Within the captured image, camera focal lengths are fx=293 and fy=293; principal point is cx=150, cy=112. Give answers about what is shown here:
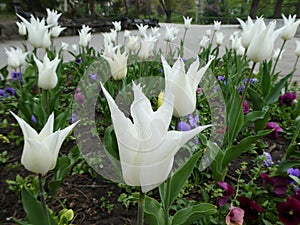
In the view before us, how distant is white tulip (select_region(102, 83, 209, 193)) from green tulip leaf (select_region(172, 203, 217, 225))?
0.38 meters

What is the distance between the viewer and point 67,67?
9.89ft

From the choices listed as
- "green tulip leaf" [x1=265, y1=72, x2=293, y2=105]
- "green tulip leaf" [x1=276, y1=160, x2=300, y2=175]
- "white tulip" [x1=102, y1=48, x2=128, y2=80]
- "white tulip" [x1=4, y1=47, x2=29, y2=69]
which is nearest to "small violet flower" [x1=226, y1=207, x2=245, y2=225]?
"green tulip leaf" [x1=276, y1=160, x2=300, y2=175]

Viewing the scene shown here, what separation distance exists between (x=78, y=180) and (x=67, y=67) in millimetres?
1846

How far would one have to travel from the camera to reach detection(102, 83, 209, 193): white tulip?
0.49m

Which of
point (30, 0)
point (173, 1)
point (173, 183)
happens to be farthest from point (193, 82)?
point (173, 1)

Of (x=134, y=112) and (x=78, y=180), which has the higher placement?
(x=134, y=112)

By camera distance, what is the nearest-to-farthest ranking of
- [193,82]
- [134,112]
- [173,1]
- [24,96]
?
[134,112] → [193,82] → [24,96] → [173,1]

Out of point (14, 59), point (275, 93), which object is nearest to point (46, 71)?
point (14, 59)

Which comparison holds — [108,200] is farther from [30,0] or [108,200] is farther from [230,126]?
[30,0]

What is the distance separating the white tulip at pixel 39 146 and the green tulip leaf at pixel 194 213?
0.44 m

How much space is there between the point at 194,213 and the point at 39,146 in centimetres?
49

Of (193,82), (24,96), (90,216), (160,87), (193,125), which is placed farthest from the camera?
(24,96)

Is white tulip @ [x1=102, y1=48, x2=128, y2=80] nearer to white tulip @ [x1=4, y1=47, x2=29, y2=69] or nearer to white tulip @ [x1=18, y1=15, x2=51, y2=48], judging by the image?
white tulip @ [x1=18, y1=15, x2=51, y2=48]

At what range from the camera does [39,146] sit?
60cm
